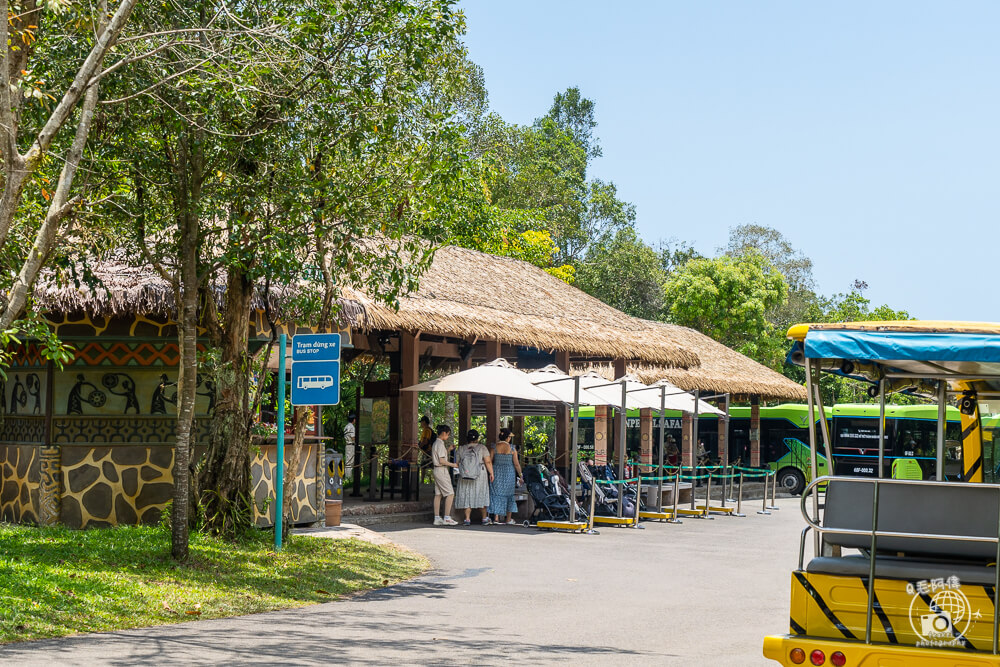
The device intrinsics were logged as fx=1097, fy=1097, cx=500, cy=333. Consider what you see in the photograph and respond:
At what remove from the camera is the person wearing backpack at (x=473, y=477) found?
53.9 ft

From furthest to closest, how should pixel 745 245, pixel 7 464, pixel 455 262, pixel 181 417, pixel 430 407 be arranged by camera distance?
pixel 745 245 → pixel 430 407 → pixel 455 262 → pixel 7 464 → pixel 181 417

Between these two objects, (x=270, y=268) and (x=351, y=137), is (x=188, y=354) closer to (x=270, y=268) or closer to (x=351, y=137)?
(x=270, y=268)

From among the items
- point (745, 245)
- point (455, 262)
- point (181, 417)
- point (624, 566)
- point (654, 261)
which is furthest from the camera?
point (745, 245)

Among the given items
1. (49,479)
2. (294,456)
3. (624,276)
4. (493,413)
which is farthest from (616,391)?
(624,276)

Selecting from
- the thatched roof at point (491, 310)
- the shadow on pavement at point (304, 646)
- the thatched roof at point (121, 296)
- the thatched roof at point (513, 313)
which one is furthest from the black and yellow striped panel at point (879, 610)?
the thatched roof at point (513, 313)

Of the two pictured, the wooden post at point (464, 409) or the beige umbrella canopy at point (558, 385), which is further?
the wooden post at point (464, 409)

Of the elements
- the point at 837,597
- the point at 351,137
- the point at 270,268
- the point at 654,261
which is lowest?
the point at 837,597

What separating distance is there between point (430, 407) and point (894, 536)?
1080 inches

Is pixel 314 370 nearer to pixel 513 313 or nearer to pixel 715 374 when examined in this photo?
pixel 513 313

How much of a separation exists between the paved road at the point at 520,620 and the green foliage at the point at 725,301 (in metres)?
27.6

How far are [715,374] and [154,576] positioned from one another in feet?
66.1

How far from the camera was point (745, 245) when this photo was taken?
57.2 meters

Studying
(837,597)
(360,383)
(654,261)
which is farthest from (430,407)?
(837,597)

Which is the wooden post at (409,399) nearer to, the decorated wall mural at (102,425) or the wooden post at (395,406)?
the wooden post at (395,406)
